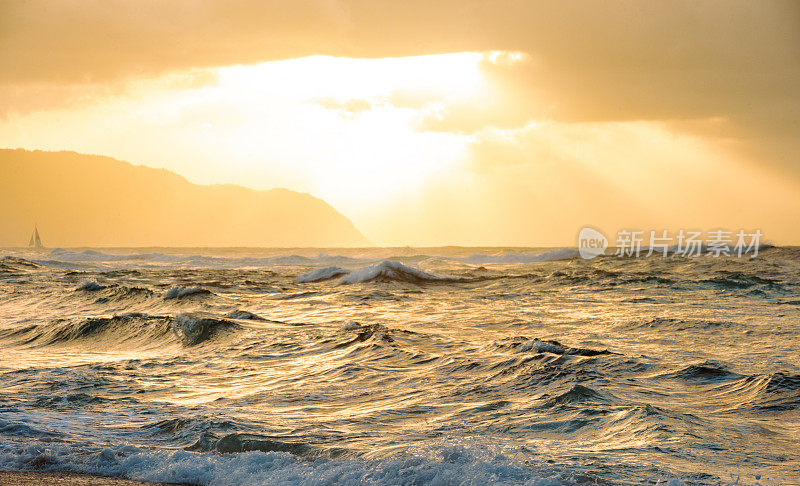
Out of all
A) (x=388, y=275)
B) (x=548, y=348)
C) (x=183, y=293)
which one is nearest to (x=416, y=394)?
(x=548, y=348)

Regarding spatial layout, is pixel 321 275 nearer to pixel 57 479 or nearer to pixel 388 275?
pixel 388 275

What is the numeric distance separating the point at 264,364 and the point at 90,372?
9.25 feet

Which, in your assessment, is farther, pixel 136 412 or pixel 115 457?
pixel 136 412

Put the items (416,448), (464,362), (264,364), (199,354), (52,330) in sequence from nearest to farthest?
(416,448)
(464,362)
(264,364)
(199,354)
(52,330)

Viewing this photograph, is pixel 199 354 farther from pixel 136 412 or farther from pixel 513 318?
pixel 513 318

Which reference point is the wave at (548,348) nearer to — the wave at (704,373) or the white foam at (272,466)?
the wave at (704,373)

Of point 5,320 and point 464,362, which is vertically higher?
point 464,362

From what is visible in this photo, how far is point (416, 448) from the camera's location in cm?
656

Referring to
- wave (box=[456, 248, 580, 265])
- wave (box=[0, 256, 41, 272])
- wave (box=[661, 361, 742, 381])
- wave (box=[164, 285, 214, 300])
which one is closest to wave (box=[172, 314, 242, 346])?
wave (box=[164, 285, 214, 300])

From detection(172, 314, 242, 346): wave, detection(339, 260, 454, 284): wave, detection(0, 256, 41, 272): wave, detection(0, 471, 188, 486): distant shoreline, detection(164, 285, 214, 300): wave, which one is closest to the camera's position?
detection(0, 471, 188, 486): distant shoreline

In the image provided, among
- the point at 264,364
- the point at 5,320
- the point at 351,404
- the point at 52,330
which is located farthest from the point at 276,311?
the point at 351,404

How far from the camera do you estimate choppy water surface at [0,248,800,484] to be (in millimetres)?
6426

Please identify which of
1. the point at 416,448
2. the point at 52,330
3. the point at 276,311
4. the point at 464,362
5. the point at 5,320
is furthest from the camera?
the point at 276,311

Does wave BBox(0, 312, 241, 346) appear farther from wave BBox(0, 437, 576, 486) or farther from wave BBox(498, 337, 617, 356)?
wave BBox(0, 437, 576, 486)
